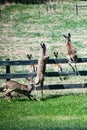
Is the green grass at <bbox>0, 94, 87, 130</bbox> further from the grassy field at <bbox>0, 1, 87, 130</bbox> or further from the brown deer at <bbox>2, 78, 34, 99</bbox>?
the brown deer at <bbox>2, 78, 34, 99</bbox>

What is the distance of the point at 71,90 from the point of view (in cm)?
2012

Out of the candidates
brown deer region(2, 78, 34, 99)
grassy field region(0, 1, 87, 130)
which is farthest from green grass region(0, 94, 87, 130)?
brown deer region(2, 78, 34, 99)

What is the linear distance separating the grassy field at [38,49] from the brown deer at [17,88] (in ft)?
0.82

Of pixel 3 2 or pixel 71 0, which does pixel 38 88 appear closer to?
pixel 3 2

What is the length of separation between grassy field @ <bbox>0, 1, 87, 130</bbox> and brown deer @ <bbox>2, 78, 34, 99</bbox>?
0.25 m

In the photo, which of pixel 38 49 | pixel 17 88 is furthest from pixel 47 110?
pixel 38 49

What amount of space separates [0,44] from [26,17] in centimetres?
1955

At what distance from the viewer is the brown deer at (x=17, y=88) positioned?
60.4 ft

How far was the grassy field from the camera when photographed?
1458 cm

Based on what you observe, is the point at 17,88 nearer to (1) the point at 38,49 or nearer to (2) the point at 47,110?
(2) the point at 47,110

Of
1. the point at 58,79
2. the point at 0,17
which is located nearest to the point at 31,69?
the point at 58,79

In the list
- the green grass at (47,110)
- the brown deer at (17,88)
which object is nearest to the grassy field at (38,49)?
the green grass at (47,110)

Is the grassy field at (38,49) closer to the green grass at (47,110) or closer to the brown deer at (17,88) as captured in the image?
the green grass at (47,110)

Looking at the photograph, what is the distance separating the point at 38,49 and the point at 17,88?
1569 cm
